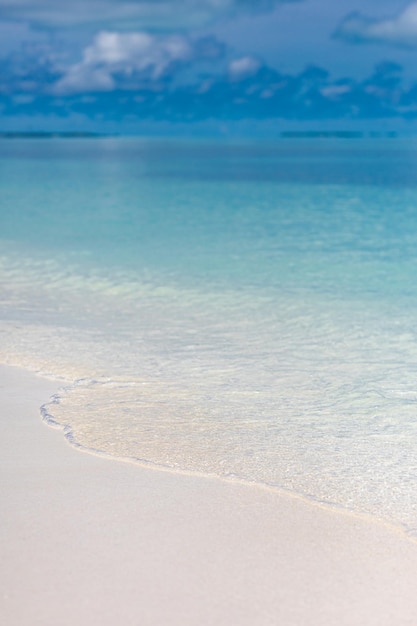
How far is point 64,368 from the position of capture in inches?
250

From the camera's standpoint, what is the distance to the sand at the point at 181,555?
2.86 meters

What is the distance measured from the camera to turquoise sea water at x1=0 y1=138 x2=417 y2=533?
14.8 ft

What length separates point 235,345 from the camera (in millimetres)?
7457

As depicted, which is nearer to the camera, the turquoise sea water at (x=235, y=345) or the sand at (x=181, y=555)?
the sand at (x=181, y=555)

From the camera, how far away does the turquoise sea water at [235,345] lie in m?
4.50

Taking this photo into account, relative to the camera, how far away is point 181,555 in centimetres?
325

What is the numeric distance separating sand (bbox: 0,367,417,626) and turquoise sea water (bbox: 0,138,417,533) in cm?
32

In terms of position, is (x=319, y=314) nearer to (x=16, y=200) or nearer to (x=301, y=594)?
(x=301, y=594)

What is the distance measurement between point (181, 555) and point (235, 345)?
4.28 m

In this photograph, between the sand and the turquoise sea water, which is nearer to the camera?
the sand

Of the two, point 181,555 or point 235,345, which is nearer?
point 181,555

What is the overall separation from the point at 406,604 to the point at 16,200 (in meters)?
25.2

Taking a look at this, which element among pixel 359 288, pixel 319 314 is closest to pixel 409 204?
pixel 359 288

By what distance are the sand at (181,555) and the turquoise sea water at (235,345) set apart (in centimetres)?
32
